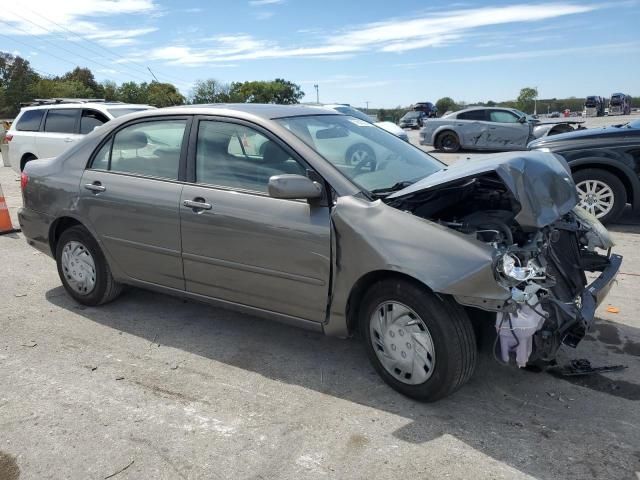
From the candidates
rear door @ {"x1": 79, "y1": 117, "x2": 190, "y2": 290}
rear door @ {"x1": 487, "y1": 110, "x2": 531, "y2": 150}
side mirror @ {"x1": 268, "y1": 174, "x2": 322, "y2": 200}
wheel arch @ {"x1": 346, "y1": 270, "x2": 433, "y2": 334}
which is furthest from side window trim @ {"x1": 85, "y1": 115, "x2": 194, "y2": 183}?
rear door @ {"x1": 487, "y1": 110, "x2": 531, "y2": 150}

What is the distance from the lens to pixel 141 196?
4.16 m

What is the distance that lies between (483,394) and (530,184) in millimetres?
1264

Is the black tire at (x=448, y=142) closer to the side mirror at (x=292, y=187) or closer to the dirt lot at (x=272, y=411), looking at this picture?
the dirt lot at (x=272, y=411)

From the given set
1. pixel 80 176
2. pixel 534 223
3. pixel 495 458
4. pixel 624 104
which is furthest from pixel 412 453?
pixel 624 104

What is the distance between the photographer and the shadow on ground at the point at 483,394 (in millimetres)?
2781

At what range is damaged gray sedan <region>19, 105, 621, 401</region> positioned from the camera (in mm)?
2971

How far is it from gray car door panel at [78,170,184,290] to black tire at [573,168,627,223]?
213 inches

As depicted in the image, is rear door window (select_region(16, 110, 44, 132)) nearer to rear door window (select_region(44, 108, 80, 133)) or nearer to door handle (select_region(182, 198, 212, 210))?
rear door window (select_region(44, 108, 80, 133))

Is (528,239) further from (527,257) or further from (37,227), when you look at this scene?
(37,227)

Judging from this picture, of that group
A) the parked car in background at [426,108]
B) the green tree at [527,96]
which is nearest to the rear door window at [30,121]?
the parked car in background at [426,108]

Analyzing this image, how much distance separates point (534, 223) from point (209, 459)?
2.09 meters

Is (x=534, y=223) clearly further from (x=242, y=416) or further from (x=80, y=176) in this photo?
(x=80, y=176)

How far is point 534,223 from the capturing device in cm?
303

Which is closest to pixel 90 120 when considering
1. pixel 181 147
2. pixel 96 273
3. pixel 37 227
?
pixel 37 227
